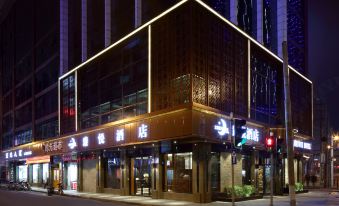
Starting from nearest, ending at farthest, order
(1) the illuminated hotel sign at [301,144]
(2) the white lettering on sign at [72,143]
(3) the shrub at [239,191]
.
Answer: (3) the shrub at [239,191]
(1) the illuminated hotel sign at [301,144]
(2) the white lettering on sign at [72,143]

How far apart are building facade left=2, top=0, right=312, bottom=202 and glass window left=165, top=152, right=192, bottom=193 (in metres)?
0.07

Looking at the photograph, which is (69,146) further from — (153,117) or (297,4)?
(297,4)

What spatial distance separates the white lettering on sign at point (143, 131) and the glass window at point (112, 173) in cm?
713

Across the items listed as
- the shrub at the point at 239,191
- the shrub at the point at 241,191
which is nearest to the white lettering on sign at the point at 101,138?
the shrub at the point at 241,191

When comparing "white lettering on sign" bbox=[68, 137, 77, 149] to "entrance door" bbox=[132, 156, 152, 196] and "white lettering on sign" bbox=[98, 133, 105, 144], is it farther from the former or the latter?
"entrance door" bbox=[132, 156, 152, 196]

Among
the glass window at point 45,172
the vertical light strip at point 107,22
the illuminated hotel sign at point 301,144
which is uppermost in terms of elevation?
the vertical light strip at point 107,22

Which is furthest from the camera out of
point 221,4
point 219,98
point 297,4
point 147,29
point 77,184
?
point 297,4

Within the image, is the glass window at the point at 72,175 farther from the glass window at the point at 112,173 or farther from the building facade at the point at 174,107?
the glass window at the point at 112,173

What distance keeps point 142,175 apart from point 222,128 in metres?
8.81

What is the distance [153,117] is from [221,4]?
15718 mm

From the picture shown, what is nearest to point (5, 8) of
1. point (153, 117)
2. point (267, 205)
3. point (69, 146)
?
point (69, 146)

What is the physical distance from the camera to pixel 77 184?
45.0 m

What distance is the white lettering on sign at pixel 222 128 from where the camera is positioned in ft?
95.1

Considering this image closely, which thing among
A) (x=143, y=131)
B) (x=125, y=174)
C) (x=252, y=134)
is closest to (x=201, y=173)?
(x=143, y=131)
